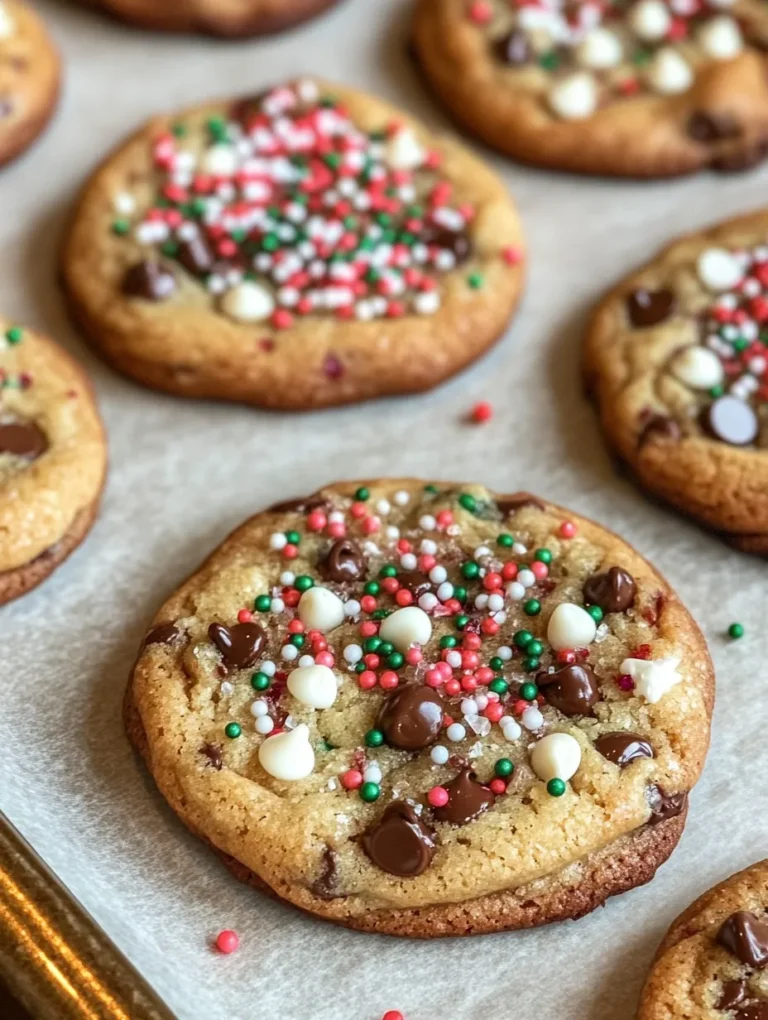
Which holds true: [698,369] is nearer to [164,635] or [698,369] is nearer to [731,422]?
[731,422]

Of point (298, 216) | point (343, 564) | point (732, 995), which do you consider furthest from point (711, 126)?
point (732, 995)

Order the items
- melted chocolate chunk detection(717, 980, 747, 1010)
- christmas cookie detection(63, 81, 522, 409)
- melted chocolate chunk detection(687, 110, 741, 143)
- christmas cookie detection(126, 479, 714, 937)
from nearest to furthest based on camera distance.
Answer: melted chocolate chunk detection(717, 980, 747, 1010) → christmas cookie detection(126, 479, 714, 937) → christmas cookie detection(63, 81, 522, 409) → melted chocolate chunk detection(687, 110, 741, 143)

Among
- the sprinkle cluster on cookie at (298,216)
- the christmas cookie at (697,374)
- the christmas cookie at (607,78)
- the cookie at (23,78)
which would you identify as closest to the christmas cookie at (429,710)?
the christmas cookie at (697,374)

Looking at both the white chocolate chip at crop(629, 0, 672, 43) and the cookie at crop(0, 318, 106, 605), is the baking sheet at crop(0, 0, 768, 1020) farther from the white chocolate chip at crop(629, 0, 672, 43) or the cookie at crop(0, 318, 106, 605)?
the white chocolate chip at crop(629, 0, 672, 43)

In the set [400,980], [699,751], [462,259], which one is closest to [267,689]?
[400,980]

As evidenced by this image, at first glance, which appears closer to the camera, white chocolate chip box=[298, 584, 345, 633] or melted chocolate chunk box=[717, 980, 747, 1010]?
melted chocolate chunk box=[717, 980, 747, 1010]

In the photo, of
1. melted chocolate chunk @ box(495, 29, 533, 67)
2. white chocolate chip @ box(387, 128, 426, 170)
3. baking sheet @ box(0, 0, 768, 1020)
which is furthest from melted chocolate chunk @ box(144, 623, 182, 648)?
melted chocolate chunk @ box(495, 29, 533, 67)

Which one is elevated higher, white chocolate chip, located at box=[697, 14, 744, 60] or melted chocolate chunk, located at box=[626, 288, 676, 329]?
white chocolate chip, located at box=[697, 14, 744, 60]
